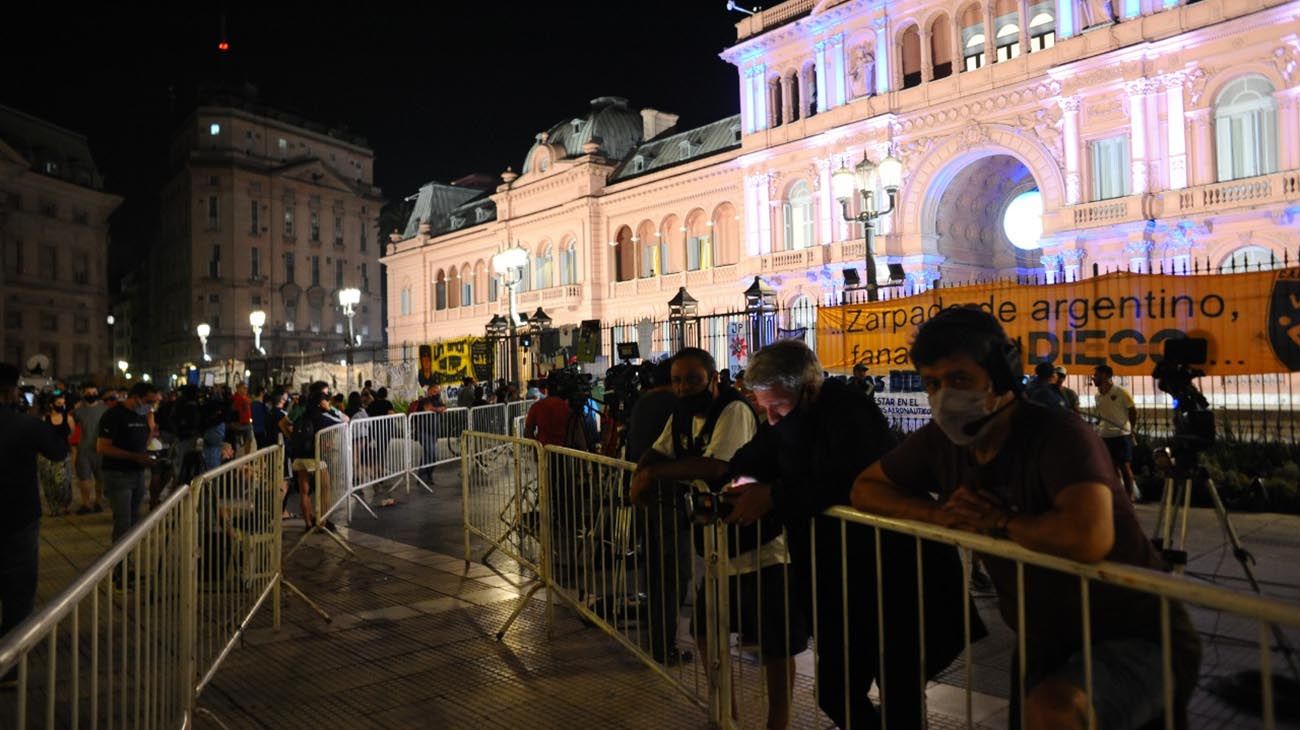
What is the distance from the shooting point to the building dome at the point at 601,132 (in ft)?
139

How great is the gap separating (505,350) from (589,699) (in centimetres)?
1698

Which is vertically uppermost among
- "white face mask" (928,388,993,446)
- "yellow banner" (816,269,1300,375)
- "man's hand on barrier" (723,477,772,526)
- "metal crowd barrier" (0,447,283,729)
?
"yellow banner" (816,269,1300,375)

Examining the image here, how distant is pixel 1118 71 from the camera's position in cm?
2316

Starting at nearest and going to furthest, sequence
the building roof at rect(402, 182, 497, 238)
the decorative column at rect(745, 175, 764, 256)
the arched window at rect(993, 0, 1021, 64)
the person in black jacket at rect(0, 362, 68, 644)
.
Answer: the person in black jacket at rect(0, 362, 68, 644)
the arched window at rect(993, 0, 1021, 64)
the decorative column at rect(745, 175, 764, 256)
the building roof at rect(402, 182, 497, 238)

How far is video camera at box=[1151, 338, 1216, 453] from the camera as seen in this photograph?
6.14 m

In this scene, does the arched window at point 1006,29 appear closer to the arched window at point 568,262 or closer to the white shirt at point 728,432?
the arched window at point 568,262

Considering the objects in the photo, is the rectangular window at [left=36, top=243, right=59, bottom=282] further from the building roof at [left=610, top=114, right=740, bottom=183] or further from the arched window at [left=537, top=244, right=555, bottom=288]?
the building roof at [left=610, top=114, right=740, bottom=183]

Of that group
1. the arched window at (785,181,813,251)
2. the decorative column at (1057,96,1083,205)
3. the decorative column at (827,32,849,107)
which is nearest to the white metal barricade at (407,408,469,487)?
the decorative column at (1057,96,1083,205)

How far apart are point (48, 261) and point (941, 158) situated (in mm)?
62711

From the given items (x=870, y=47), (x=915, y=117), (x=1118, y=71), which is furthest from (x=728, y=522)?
(x=870, y=47)

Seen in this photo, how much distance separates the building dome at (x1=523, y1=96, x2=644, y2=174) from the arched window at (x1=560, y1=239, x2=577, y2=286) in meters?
4.33

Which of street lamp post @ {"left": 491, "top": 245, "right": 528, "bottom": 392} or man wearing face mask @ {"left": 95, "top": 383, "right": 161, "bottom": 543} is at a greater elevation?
street lamp post @ {"left": 491, "top": 245, "right": 528, "bottom": 392}

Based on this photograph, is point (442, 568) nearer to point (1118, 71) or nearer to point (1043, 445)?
point (1043, 445)

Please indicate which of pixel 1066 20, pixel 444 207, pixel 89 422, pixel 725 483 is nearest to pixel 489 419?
pixel 89 422
